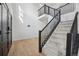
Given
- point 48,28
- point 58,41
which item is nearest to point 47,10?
point 48,28

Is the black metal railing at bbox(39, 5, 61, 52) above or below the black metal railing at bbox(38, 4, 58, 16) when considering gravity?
below

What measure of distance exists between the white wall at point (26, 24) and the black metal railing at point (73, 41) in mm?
476

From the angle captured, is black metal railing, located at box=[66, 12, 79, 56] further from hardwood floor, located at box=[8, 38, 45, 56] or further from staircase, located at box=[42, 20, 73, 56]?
hardwood floor, located at box=[8, 38, 45, 56]

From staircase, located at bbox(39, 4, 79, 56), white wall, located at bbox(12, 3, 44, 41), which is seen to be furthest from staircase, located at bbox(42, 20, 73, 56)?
white wall, located at bbox(12, 3, 44, 41)

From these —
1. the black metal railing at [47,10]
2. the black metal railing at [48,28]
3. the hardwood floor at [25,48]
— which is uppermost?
the black metal railing at [47,10]

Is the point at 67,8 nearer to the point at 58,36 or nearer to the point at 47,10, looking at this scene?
the point at 47,10

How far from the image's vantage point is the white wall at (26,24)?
5.24 ft

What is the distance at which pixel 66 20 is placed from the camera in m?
1.59

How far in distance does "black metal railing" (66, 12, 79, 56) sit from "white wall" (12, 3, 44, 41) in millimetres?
476

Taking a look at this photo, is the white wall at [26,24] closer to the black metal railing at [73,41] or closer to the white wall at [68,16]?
the white wall at [68,16]

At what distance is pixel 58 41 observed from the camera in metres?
1.64

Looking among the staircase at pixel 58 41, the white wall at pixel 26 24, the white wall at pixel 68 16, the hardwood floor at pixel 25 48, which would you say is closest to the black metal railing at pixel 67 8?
the white wall at pixel 68 16

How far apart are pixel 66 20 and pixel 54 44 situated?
41 centimetres

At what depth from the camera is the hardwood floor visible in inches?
→ 63.7
